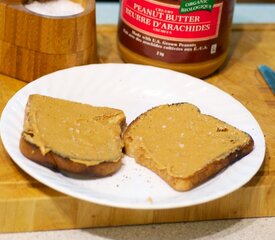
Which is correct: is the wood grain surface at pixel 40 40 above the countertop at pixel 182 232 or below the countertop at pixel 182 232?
above

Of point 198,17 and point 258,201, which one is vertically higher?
point 198,17

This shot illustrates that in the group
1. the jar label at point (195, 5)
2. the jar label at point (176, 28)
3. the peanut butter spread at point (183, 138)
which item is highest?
the jar label at point (195, 5)

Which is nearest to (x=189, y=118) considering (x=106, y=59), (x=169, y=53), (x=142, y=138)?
(x=142, y=138)

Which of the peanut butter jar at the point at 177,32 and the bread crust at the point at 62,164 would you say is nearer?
the bread crust at the point at 62,164

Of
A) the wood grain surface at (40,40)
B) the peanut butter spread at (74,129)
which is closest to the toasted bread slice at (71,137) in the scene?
the peanut butter spread at (74,129)

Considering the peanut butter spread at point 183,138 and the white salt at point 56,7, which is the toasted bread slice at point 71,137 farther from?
the white salt at point 56,7

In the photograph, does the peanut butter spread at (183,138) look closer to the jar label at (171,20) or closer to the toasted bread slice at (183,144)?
the toasted bread slice at (183,144)

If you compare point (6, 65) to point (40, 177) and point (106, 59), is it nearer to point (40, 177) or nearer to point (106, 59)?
point (106, 59)
